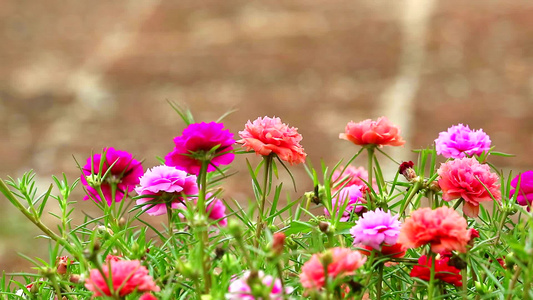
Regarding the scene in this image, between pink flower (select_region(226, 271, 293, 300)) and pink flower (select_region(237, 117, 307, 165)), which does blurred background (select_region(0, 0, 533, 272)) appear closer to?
pink flower (select_region(237, 117, 307, 165))

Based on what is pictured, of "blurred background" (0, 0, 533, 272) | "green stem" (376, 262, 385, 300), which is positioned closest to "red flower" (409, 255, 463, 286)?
"green stem" (376, 262, 385, 300)

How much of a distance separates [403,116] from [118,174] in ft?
5.66

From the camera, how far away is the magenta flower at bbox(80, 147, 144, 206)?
1.89 feet

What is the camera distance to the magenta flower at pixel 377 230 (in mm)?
447

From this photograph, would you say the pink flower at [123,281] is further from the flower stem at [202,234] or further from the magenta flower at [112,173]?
the magenta flower at [112,173]

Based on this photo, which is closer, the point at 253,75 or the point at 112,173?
the point at 112,173

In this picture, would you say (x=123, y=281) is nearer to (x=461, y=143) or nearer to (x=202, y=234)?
(x=202, y=234)

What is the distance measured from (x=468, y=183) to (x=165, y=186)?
0.82 feet

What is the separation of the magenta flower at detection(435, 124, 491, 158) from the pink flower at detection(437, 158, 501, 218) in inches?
3.2

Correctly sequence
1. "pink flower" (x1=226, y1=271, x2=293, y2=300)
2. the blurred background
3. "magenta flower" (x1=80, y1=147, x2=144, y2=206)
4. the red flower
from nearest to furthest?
"pink flower" (x1=226, y1=271, x2=293, y2=300) → the red flower → "magenta flower" (x1=80, y1=147, x2=144, y2=206) → the blurred background

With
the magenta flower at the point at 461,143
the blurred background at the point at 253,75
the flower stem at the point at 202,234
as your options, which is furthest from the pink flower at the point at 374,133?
the blurred background at the point at 253,75

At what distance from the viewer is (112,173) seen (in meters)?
0.59

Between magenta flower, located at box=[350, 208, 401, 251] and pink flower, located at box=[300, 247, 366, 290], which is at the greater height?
magenta flower, located at box=[350, 208, 401, 251]

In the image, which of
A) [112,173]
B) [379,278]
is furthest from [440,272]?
[112,173]
